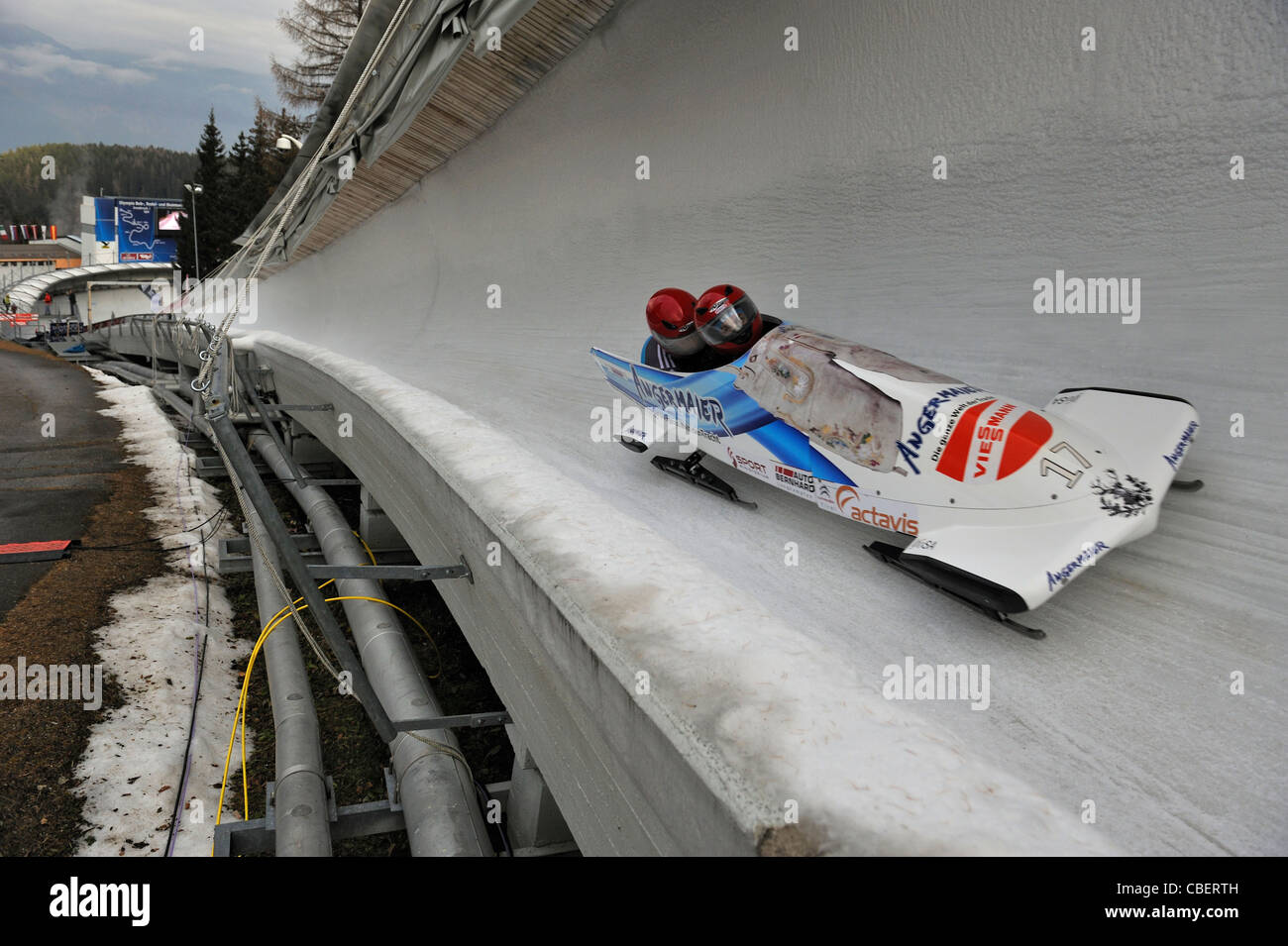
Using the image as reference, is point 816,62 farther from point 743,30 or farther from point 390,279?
point 390,279

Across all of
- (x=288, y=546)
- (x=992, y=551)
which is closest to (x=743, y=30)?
(x=992, y=551)

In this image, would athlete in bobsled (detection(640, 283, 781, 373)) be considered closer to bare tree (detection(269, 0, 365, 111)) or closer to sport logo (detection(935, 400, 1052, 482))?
sport logo (detection(935, 400, 1052, 482))

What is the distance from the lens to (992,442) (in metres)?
1.76

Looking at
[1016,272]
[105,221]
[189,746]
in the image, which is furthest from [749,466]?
[105,221]

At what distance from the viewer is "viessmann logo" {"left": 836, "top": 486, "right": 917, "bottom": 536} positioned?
193cm

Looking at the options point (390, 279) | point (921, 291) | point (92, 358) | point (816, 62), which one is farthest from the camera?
point (92, 358)

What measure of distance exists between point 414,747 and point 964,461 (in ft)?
9.69

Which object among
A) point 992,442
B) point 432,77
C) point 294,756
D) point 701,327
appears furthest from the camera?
point 432,77

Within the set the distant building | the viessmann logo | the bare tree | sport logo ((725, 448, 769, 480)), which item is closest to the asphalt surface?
sport logo ((725, 448, 769, 480))

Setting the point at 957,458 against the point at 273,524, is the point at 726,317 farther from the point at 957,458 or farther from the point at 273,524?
the point at 273,524

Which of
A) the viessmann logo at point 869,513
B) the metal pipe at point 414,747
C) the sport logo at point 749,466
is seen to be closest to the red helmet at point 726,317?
the sport logo at point 749,466

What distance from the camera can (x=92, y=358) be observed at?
23.5 metres

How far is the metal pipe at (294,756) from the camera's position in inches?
127
